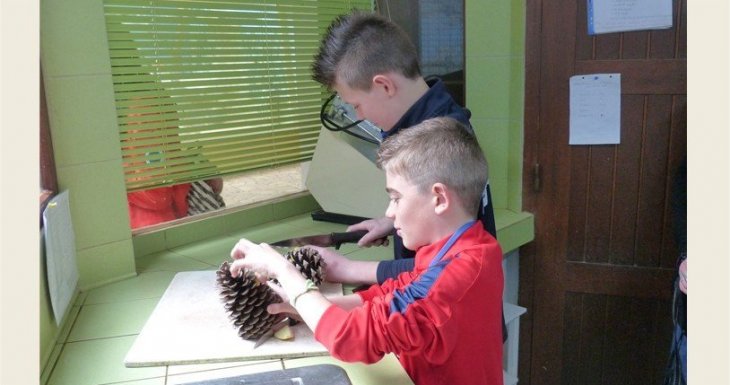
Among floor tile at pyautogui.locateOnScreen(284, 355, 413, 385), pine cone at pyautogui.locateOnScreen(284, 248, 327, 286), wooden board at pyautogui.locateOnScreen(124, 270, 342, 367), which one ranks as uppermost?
pine cone at pyautogui.locateOnScreen(284, 248, 327, 286)

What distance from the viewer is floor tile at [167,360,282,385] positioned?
0.88 m

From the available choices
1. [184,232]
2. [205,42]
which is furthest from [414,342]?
[205,42]

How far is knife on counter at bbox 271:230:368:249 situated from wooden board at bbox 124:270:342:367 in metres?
0.35

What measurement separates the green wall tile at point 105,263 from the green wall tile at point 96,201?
15 millimetres

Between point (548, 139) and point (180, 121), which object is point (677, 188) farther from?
point (180, 121)

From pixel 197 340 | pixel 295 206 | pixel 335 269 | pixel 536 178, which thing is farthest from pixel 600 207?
pixel 197 340

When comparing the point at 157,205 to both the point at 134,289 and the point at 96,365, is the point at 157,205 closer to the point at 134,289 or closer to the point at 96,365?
the point at 134,289

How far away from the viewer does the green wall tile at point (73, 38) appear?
1.16 meters

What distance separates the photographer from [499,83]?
75.9 inches

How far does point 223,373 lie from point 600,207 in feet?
4.61

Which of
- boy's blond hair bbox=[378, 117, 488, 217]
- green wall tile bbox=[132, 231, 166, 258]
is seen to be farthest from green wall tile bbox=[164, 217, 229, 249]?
boy's blond hair bbox=[378, 117, 488, 217]

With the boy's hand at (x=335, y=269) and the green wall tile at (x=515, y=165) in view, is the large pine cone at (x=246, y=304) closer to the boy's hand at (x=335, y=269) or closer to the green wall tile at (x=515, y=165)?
the boy's hand at (x=335, y=269)

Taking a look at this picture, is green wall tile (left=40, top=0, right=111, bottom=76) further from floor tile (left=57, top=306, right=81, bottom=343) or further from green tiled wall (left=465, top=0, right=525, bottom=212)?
green tiled wall (left=465, top=0, right=525, bottom=212)
